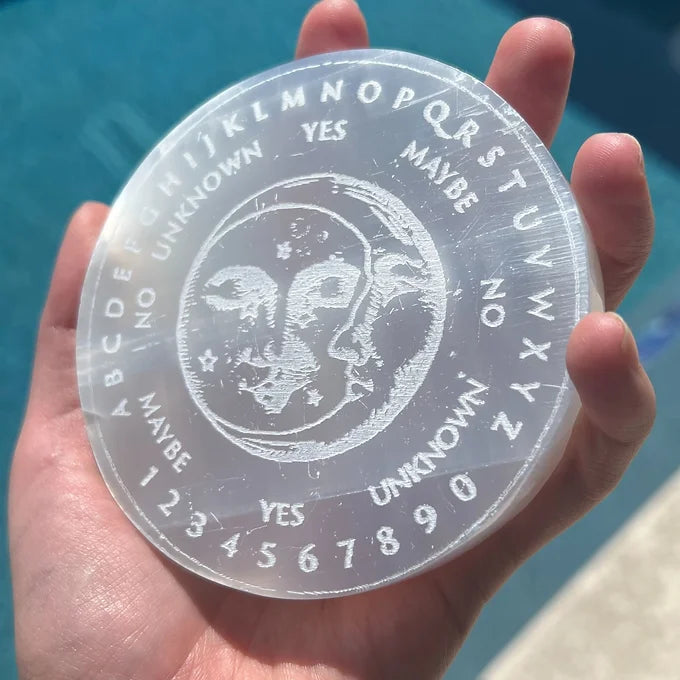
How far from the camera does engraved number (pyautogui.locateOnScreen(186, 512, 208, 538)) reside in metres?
0.82

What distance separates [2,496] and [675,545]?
4.66 feet

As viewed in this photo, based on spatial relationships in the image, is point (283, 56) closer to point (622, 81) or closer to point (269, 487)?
point (622, 81)

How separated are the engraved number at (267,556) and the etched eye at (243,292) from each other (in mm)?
254

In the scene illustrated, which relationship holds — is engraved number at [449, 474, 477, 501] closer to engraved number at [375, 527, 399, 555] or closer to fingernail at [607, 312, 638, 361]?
engraved number at [375, 527, 399, 555]

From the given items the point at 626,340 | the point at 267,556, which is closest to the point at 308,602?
the point at 267,556

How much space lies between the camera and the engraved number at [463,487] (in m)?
0.72

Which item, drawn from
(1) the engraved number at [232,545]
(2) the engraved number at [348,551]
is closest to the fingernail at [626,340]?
(2) the engraved number at [348,551]

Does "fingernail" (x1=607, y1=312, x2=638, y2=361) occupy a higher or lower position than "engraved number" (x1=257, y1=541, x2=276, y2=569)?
higher

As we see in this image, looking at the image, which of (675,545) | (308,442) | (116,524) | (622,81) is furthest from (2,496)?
(622,81)

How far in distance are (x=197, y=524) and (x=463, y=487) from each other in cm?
31

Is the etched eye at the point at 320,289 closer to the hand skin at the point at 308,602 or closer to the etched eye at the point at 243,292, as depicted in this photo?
the etched eye at the point at 243,292

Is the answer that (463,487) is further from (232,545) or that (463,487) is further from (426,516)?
(232,545)

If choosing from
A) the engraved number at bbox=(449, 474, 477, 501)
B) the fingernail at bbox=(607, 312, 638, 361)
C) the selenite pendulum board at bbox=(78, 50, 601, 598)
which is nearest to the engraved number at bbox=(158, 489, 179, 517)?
the selenite pendulum board at bbox=(78, 50, 601, 598)

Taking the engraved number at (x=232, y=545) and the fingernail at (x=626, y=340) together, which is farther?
the engraved number at (x=232, y=545)
